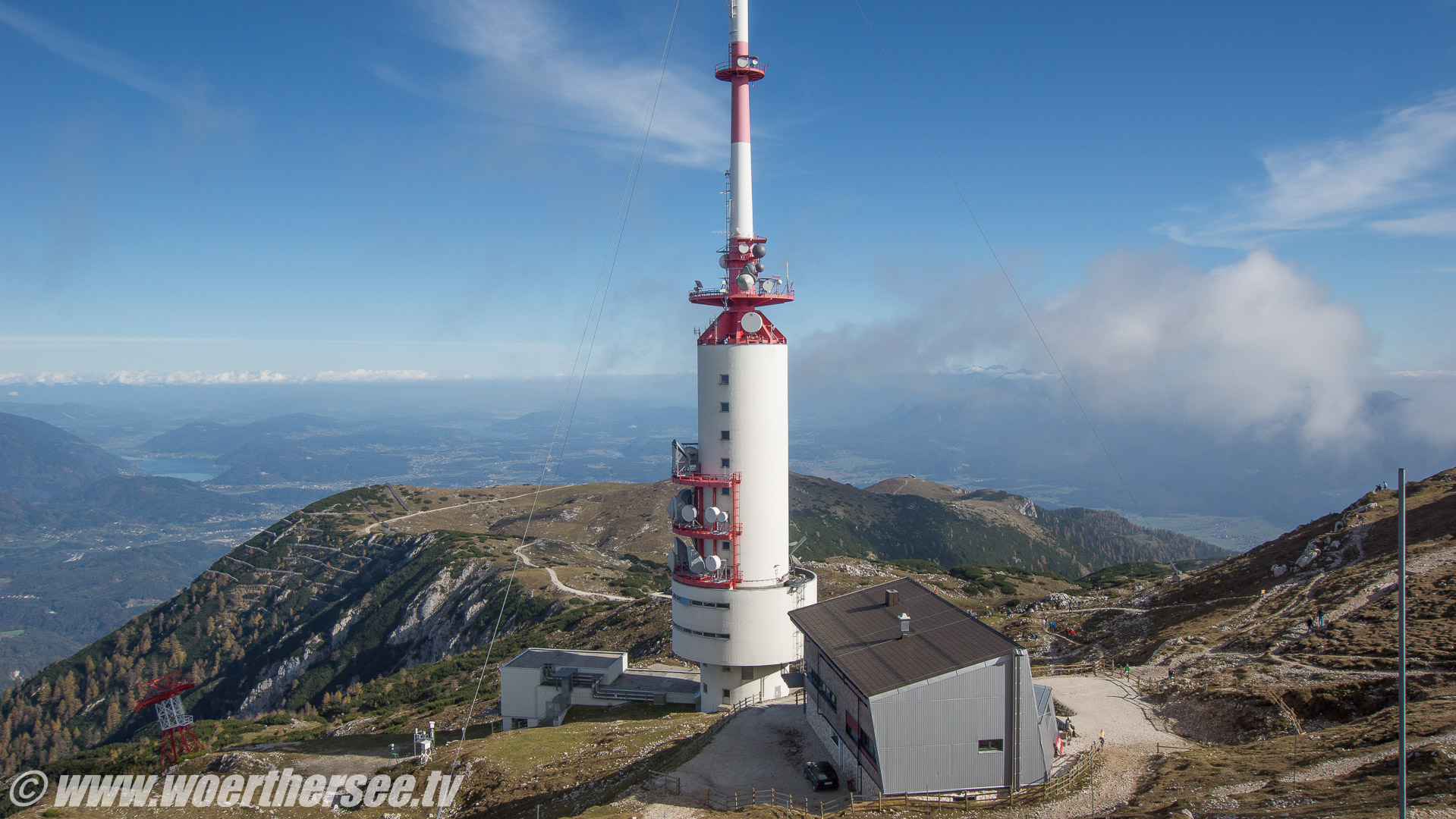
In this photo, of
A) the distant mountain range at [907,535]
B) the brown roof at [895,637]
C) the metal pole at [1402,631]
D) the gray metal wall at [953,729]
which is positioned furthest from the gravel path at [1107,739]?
the distant mountain range at [907,535]

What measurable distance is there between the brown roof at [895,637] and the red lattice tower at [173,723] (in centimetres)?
3827

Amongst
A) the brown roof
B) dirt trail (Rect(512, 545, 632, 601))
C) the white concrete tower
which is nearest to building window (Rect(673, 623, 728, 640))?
the white concrete tower

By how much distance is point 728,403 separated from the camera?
3569 cm

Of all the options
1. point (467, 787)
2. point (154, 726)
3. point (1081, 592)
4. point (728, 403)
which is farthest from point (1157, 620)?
point (154, 726)

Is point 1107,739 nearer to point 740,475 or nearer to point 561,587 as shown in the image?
point 740,475

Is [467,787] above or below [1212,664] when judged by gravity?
below

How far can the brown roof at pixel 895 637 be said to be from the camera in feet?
80.7

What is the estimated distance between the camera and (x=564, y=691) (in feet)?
137

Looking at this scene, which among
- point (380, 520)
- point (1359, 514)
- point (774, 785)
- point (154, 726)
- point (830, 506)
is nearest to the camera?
point (774, 785)

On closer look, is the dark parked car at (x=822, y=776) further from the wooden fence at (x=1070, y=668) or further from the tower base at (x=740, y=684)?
the wooden fence at (x=1070, y=668)

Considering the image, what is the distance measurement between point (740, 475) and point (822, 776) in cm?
1370

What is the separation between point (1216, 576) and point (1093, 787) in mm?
35084

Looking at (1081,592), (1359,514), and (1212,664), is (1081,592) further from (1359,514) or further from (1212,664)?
(1212,664)

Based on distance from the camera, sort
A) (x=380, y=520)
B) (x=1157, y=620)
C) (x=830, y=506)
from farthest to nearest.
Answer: (x=830, y=506) → (x=380, y=520) → (x=1157, y=620)
